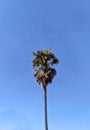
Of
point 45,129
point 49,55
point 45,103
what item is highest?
point 49,55

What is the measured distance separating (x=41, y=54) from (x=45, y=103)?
26.0ft

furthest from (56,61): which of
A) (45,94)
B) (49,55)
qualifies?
(45,94)

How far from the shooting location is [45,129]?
52000 mm

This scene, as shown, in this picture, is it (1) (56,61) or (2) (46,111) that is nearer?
(2) (46,111)

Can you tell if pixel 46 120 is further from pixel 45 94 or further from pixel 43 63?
pixel 43 63

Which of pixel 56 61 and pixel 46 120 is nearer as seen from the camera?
pixel 46 120

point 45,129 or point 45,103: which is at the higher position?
point 45,103

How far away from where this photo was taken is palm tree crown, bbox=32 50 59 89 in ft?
184

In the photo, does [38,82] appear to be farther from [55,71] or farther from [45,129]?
[45,129]

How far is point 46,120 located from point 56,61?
950 cm

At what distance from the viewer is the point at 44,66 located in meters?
57.1

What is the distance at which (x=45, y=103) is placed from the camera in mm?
54000

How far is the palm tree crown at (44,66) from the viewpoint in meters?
56.0

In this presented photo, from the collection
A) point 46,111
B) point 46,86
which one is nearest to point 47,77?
point 46,86
